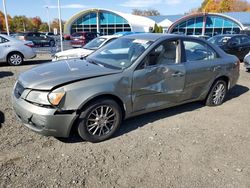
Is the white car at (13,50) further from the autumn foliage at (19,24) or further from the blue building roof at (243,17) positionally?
the autumn foliage at (19,24)

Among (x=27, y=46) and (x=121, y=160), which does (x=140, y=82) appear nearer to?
(x=121, y=160)

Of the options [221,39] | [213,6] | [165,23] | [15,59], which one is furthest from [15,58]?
[213,6]

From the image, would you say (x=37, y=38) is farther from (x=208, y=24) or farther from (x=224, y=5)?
(x=224, y=5)

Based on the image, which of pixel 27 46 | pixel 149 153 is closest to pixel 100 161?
pixel 149 153

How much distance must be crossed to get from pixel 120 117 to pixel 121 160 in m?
0.75

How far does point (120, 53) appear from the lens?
4281mm

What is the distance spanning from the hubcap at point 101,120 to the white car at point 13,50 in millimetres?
7845

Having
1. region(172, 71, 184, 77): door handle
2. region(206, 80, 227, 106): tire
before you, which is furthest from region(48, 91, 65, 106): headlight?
region(206, 80, 227, 106): tire

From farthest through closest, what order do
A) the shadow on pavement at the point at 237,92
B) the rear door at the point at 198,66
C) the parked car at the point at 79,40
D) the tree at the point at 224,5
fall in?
the tree at the point at 224,5 < the parked car at the point at 79,40 < the shadow on pavement at the point at 237,92 < the rear door at the point at 198,66

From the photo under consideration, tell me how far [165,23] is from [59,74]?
47038mm

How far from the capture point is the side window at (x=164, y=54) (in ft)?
13.1

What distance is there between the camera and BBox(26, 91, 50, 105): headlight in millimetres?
3152

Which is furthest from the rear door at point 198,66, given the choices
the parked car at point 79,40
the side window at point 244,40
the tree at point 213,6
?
the tree at point 213,6

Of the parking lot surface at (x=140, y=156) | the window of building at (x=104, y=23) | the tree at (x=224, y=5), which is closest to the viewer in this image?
the parking lot surface at (x=140, y=156)
